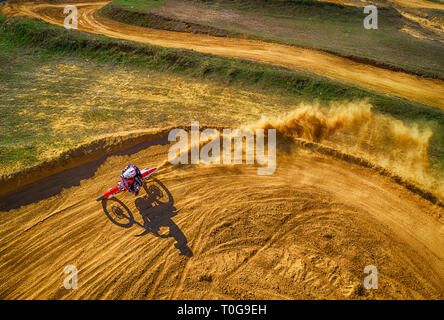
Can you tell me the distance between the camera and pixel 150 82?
21.6 meters

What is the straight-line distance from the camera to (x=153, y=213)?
12.2 meters

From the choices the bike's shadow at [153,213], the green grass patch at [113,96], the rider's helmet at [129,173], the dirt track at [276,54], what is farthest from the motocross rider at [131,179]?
the dirt track at [276,54]

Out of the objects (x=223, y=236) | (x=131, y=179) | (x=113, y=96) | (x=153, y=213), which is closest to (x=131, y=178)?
(x=131, y=179)

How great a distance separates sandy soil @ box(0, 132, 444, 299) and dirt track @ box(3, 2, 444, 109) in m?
12.7

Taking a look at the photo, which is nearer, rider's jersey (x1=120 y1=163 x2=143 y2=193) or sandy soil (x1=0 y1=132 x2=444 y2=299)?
sandy soil (x1=0 y1=132 x2=444 y2=299)

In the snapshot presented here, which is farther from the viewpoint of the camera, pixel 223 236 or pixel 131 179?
pixel 131 179

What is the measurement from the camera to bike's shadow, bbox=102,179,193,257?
11422 millimetres

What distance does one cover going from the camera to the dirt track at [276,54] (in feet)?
74.0

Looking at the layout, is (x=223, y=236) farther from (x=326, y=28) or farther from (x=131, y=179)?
(x=326, y=28)

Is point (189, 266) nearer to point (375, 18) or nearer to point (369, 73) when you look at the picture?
point (369, 73)

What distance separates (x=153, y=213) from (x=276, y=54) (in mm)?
20991

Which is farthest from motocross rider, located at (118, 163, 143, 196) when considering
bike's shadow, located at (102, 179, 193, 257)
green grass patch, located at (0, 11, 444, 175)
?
green grass patch, located at (0, 11, 444, 175)

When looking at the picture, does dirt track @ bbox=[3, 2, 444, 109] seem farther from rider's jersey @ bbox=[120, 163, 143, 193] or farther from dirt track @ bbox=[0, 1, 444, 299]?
rider's jersey @ bbox=[120, 163, 143, 193]
